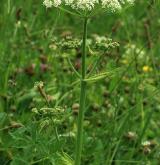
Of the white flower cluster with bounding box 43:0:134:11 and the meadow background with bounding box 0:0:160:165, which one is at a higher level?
the white flower cluster with bounding box 43:0:134:11

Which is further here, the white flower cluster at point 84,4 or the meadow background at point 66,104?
the meadow background at point 66,104

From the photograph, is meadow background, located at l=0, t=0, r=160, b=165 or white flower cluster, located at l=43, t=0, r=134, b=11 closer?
white flower cluster, located at l=43, t=0, r=134, b=11

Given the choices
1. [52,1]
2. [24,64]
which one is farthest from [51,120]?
[24,64]

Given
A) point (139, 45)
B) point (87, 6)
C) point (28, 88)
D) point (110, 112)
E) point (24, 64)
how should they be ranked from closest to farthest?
point (87, 6), point (110, 112), point (28, 88), point (24, 64), point (139, 45)

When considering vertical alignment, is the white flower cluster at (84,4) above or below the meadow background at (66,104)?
above

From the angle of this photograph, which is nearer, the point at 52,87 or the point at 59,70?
the point at 52,87

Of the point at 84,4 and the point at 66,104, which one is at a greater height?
the point at 84,4

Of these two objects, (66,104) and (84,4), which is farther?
(66,104)

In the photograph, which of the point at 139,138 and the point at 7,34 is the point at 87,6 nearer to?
the point at 139,138
